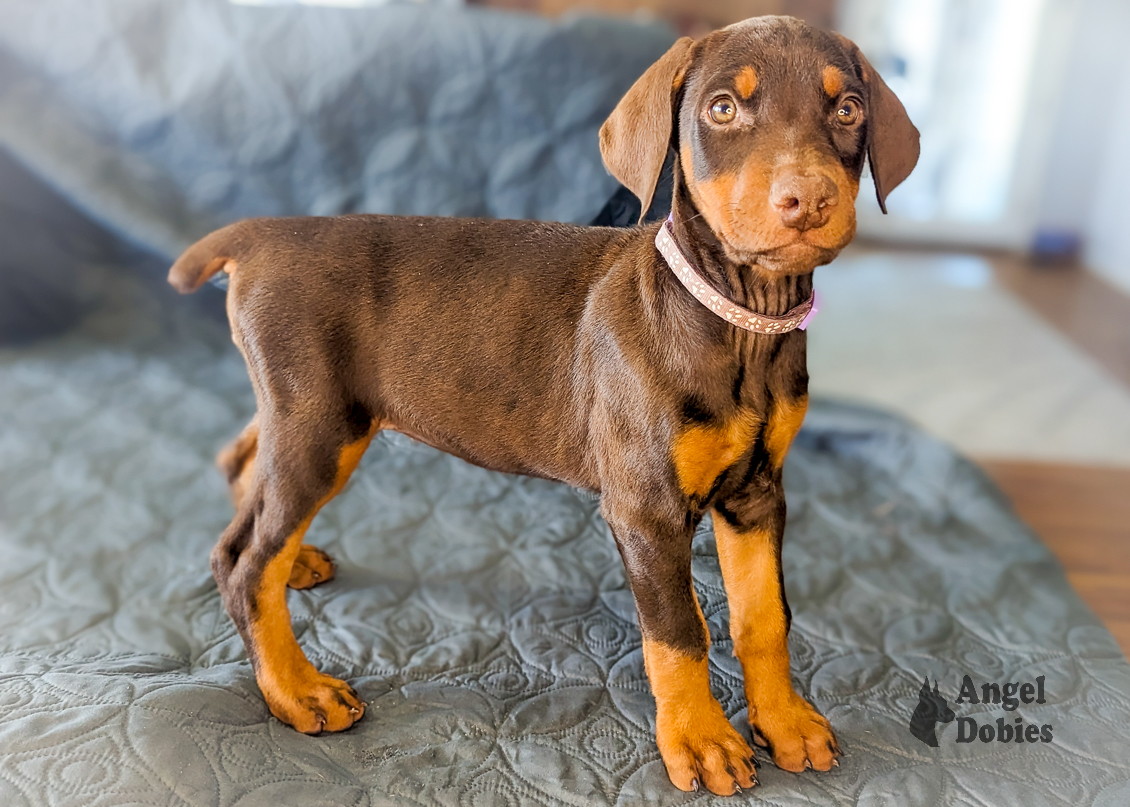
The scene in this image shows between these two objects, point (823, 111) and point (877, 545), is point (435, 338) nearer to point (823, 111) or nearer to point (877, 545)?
point (823, 111)

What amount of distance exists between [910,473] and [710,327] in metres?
1.27

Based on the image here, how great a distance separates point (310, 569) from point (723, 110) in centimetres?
109

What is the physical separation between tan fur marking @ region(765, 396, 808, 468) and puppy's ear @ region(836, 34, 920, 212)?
291mm

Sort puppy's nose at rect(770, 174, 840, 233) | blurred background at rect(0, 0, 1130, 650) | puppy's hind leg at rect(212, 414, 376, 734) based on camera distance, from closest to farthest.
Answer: puppy's nose at rect(770, 174, 840, 233)
puppy's hind leg at rect(212, 414, 376, 734)
blurred background at rect(0, 0, 1130, 650)

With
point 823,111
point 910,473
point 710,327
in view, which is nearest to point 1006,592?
point 910,473

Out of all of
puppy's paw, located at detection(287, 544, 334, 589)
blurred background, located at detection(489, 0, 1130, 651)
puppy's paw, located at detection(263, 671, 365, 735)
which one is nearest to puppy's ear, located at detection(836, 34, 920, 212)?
puppy's paw, located at detection(263, 671, 365, 735)

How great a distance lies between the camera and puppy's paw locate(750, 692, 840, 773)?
3.98ft

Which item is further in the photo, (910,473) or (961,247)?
(961,247)

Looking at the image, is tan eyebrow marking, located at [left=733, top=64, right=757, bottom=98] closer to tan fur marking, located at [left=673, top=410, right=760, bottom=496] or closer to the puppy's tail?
tan fur marking, located at [left=673, top=410, right=760, bottom=496]

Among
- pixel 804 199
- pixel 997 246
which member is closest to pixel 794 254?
pixel 804 199

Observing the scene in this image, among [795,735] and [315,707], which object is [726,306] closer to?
[795,735]

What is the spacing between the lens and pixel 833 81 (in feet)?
3.34

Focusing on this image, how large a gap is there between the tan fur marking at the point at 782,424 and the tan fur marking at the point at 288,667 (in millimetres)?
600

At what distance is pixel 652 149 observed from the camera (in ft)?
3.51
